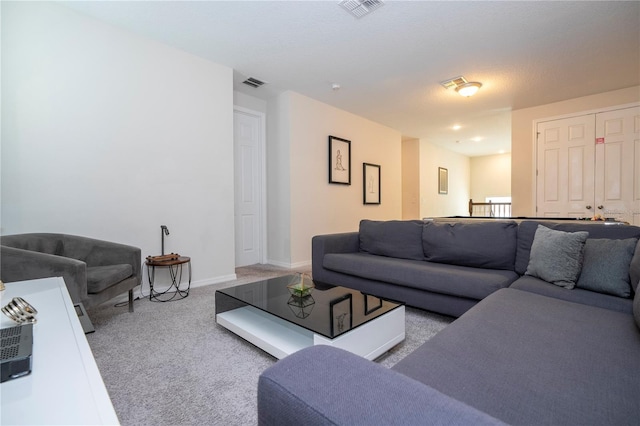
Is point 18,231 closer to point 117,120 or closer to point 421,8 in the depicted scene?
point 117,120

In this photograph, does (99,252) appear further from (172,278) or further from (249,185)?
(249,185)

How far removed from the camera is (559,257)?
1810 mm

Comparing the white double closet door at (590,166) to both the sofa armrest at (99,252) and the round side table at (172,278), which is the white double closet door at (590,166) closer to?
the round side table at (172,278)

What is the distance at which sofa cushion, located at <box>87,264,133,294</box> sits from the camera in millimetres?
1956

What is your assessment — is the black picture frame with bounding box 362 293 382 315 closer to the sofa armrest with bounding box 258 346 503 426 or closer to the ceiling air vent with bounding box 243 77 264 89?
the sofa armrest with bounding box 258 346 503 426

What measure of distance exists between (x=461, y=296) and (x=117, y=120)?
332 centimetres

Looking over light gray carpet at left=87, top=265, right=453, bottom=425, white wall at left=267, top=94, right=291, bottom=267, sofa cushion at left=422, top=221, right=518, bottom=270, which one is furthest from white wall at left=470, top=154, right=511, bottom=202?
light gray carpet at left=87, top=265, right=453, bottom=425

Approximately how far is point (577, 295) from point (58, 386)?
88.7 inches

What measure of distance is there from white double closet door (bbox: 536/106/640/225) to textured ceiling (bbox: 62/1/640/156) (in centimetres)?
49

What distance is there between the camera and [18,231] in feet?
7.45

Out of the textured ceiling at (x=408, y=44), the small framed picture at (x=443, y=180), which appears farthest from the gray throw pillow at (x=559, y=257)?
the small framed picture at (x=443, y=180)

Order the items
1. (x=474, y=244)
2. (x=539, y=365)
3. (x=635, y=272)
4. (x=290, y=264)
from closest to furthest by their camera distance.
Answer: (x=539, y=365), (x=635, y=272), (x=474, y=244), (x=290, y=264)

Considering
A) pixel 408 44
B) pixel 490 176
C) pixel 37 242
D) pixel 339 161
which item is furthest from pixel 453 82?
pixel 490 176

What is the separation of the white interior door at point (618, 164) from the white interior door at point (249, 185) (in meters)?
5.05
